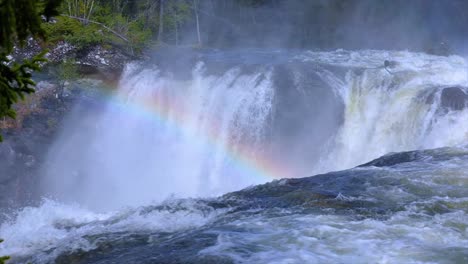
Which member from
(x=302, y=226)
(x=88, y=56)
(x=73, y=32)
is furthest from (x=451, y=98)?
(x=73, y=32)

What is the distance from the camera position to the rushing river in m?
6.86

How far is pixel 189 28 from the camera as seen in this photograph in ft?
88.9

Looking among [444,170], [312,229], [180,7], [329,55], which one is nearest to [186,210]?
[312,229]

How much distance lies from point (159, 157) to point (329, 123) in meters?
5.47

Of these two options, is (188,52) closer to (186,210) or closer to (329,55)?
(329,55)

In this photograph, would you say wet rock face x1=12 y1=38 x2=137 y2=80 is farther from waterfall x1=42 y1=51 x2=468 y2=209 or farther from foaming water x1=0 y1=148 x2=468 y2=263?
foaming water x1=0 y1=148 x2=468 y2=263

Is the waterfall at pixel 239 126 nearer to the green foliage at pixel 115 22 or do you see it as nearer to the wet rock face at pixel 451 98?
the wet rock face at pixel 451 98

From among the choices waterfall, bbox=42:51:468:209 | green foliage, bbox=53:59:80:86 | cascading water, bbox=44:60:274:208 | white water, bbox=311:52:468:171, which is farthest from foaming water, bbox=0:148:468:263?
green foliage, bbox=53:59:80:86

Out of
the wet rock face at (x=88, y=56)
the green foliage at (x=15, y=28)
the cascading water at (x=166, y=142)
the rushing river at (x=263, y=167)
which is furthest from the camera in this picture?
the wet rock face at (x=88, y=56)

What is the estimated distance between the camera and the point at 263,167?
15.6 metres

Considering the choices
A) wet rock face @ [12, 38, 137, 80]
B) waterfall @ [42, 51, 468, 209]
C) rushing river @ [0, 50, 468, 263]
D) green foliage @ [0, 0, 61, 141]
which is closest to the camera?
green foliage @ [0, 0, 61, 141]

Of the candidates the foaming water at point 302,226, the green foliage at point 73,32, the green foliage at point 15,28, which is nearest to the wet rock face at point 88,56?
the green foliage at point 73,32

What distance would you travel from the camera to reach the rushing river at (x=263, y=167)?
686cm

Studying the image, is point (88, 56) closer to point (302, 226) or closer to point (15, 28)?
point (302, 226)
